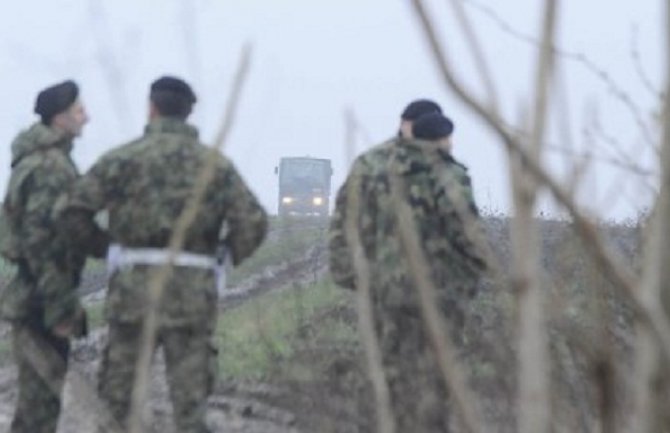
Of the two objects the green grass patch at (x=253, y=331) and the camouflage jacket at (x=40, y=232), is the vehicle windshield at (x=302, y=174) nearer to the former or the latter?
the green grass patch at (x=253, y=331)

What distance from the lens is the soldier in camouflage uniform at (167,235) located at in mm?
7758

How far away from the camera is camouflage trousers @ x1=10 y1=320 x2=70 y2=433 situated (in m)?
8.55

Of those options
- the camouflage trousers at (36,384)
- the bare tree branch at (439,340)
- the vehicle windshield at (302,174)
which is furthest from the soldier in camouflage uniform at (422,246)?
the vehicle windshield at (302,174)

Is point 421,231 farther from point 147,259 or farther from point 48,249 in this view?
point 48,249

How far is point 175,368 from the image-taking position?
8.24 metres

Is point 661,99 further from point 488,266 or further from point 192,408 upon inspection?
point 192,408

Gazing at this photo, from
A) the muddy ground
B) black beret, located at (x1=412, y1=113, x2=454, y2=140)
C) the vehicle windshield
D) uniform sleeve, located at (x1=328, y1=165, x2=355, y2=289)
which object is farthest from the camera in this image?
the vehicle windshield

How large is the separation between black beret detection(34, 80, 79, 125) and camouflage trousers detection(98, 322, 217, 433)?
91 cm

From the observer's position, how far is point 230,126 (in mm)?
1934

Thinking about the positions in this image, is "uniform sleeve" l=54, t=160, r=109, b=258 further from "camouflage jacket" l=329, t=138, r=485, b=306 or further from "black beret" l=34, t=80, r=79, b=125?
"camouflage jacket" l=329, t=138, r=485, b=306

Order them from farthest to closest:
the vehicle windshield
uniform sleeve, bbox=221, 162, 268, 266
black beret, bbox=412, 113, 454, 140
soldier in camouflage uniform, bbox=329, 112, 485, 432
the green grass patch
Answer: the vehicle windshield < the green grass patch < black beret, bbox=412, 113, 454, 140 < uniform sleeve, bbox=221, 162, 268, 266 < soldier in camouflage uniform, bbox=329, 112, 485, 432

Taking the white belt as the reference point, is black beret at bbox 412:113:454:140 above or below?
above

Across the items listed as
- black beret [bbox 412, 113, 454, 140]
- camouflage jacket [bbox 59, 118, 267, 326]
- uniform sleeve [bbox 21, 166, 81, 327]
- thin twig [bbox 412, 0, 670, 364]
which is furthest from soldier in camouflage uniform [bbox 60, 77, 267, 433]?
thin twig [bbox 412, 0, 670, 364]

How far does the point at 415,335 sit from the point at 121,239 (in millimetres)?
1195
